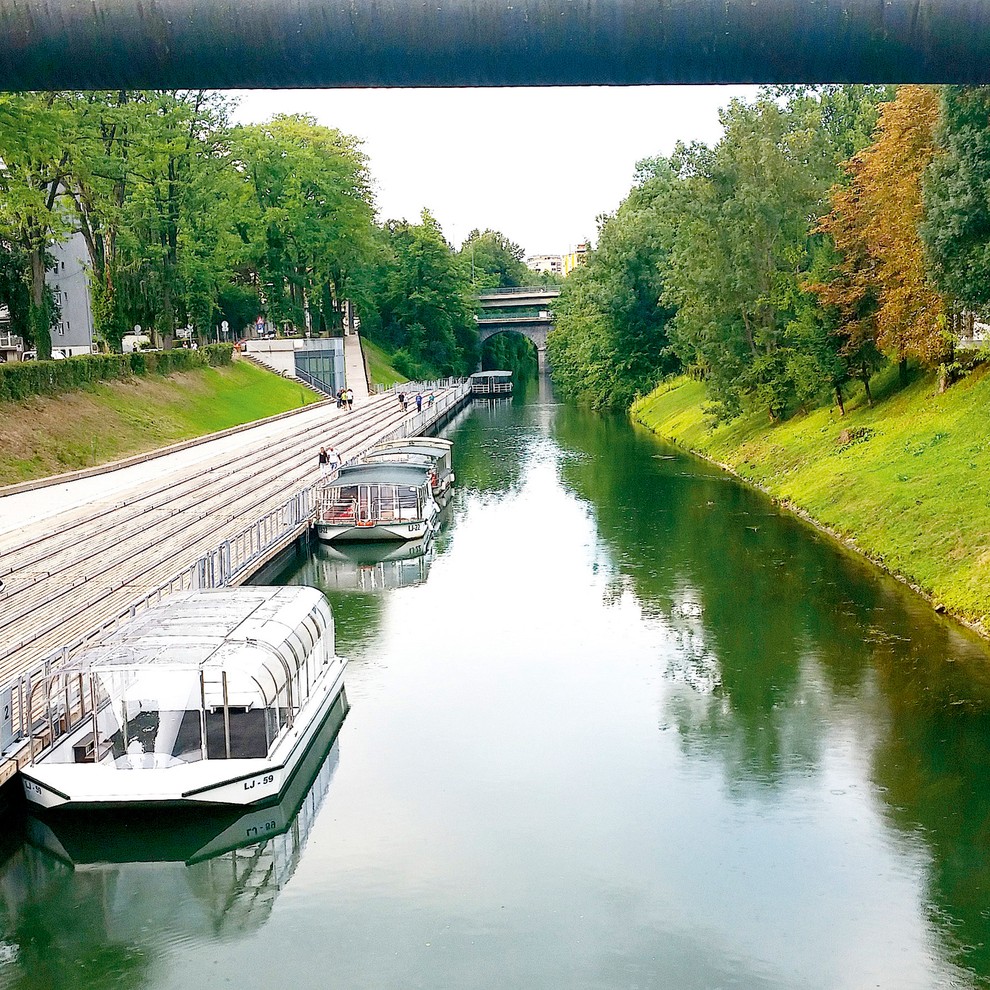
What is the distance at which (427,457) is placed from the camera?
47000 mm

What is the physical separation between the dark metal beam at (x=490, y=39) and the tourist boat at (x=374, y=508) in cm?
3315

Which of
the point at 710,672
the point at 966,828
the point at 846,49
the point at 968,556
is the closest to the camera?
the point at 846,49

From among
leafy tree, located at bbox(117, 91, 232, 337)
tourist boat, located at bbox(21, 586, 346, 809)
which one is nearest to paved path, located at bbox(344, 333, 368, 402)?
leafy tree, located at bbox(117, 91, 232, 337)

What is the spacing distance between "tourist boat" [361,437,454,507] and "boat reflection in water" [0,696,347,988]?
91.7ft

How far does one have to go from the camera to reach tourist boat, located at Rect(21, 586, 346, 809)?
53.5 ft

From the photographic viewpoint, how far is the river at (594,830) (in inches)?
523

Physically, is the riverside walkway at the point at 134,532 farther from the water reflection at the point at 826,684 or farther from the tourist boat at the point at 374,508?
the water reflection at the point at 826,684

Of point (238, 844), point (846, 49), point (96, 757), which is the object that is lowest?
point (238, 844)

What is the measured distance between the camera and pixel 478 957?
13.2 m

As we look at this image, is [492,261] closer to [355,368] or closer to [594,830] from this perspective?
[355,368]

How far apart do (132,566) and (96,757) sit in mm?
11184

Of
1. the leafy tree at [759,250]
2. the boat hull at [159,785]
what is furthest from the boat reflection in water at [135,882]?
the leafy tree at [759,250]

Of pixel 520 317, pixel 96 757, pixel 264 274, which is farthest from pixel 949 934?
pixel 520 317

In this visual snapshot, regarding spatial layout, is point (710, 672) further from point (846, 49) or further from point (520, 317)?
point (520, 317)
